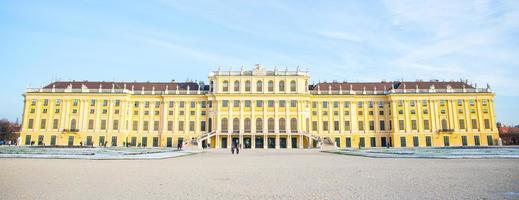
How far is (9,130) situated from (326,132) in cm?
7402

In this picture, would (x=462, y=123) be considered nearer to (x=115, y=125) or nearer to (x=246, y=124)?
(x=246, y=124)

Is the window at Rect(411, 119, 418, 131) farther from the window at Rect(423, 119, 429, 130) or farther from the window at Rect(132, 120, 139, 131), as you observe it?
the window at Rect(132, 120, 139, 131)

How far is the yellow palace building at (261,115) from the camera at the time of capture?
61781 mm

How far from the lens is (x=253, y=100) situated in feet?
205

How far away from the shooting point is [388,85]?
69750 mm

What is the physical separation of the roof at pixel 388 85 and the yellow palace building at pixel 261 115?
60 cm

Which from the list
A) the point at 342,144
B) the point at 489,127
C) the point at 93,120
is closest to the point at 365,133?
the point at 342,144

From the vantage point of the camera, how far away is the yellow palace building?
6178 cm

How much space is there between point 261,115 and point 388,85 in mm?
26880

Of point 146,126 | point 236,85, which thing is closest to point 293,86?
point 236,85

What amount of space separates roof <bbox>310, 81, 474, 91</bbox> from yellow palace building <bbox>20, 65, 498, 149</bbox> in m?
0.60

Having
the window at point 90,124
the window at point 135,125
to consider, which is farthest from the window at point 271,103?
the window at point 90,124

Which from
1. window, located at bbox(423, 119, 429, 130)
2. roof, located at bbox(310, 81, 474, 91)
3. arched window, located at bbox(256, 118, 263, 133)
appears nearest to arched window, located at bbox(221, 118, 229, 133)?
arched window, located at bbox(256, 118, 263, 133)

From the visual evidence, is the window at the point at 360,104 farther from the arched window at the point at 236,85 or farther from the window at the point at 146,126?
the window at the point at 146,126
